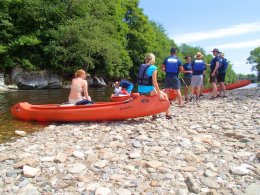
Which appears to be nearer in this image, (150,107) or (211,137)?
(211,137)

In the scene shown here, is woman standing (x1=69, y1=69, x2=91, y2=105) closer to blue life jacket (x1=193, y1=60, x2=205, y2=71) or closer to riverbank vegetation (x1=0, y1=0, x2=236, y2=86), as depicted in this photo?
blue life jacket (x1=193, y1=60, x2=205, y2=71)

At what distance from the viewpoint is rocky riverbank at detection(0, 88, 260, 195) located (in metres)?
3.89

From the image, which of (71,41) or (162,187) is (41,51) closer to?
(71,41)

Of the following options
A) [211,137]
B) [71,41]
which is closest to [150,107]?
[211,137]

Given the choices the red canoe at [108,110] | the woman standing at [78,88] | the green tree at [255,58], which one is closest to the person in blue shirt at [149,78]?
the red canoe at [108,110]

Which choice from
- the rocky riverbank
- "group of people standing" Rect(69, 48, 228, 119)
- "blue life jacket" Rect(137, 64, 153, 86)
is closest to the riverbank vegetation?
"group of people standing" Rect(69, 48, 228, 119)

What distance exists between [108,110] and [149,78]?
149 cm

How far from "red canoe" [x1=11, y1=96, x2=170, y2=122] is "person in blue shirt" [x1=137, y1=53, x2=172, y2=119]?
0.16m

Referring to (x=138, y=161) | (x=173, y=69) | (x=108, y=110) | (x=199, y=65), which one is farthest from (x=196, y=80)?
(x=138, y=161)

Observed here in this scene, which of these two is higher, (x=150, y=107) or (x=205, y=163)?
(x=150, y=107)

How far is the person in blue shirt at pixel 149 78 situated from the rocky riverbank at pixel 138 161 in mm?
1074

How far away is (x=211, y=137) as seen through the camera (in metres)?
5.93

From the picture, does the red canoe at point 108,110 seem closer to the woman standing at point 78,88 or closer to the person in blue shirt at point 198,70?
the woman standing at point 78,88

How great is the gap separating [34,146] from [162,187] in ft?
10.2
